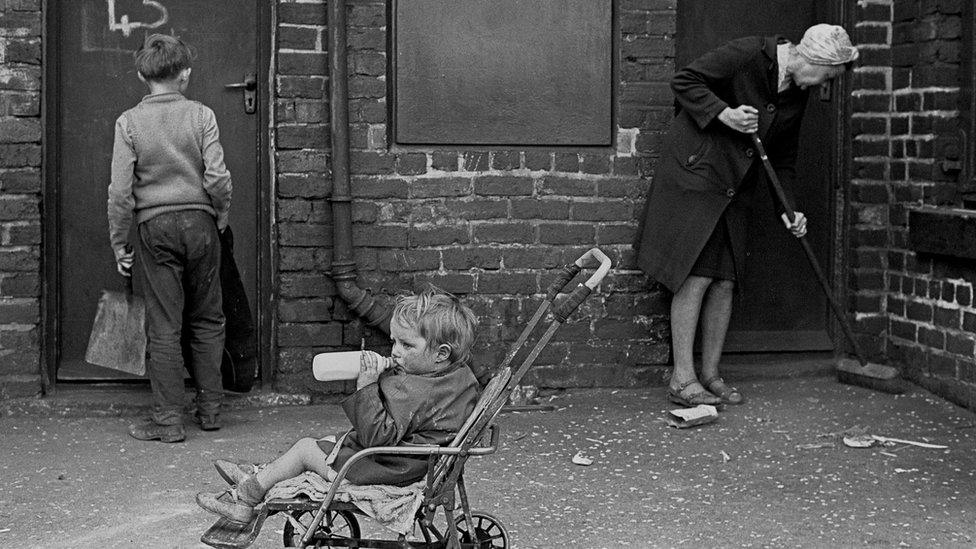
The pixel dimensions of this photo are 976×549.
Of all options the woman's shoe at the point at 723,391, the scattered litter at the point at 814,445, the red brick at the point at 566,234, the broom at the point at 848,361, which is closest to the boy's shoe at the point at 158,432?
the red brick at the point at 566,234

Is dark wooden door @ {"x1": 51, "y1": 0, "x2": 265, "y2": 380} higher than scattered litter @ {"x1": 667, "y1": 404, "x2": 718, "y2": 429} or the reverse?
higher

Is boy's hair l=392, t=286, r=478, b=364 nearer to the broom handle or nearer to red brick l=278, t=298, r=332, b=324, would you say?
red brick l=278, t=298, r=332, b=324

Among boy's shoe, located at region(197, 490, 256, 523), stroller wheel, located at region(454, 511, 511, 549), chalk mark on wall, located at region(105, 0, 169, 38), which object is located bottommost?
stroller wheel, located at region(454, 511, 511, 549)

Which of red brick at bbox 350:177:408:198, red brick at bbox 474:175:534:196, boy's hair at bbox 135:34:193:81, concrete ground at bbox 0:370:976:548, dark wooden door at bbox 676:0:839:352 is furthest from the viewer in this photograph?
dark wooden door at bbox 676:0:839:352

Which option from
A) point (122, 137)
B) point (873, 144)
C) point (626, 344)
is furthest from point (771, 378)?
point (122, 137)

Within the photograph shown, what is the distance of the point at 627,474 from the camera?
5.99 meters

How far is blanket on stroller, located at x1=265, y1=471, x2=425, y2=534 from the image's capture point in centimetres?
429

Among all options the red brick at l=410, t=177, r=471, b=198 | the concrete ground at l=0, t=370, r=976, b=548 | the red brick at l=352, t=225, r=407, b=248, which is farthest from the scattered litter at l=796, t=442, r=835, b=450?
the red brick at l=352, t=225, r=407, b=248

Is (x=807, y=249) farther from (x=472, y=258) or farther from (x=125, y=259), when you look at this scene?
(x=125, y=259)

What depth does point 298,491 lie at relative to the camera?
14.4 feet

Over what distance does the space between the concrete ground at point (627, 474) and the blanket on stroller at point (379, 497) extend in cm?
73

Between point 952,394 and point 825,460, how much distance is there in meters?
1.20

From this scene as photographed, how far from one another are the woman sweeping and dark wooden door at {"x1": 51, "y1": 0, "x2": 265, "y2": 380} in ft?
6.59

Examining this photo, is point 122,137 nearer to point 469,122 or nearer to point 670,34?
point 469,122
